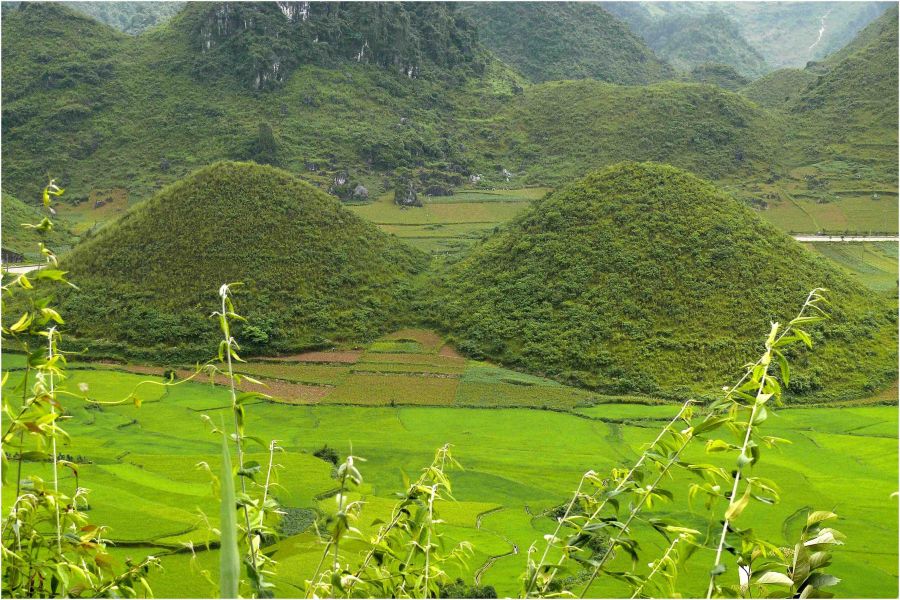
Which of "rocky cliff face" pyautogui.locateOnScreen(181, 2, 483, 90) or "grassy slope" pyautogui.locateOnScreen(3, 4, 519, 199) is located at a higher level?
"rocky cliff face" pyautogui.locateOnScreen(181, 2, 483, 90)

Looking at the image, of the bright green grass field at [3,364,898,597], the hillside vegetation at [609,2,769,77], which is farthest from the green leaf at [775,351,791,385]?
the hillside vegetation at [609,2,769,77]

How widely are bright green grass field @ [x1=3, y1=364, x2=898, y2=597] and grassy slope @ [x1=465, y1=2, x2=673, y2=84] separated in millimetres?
91803

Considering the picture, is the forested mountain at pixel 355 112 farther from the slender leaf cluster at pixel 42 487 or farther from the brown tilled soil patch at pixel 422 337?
the slender leaf cluster at pixel 42 487

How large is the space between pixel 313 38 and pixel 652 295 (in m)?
62.8

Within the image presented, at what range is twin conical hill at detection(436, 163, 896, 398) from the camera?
30.2 m

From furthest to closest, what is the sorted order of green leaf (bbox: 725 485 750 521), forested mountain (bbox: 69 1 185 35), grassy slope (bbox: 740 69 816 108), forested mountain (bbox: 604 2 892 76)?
forested mountain (bbox: 604 2 892 76)
forested mountain (bbox: 69 1 185 35)
grassy slope (bbox: 740 69 816 108)
green leaf (bbox: 725 485 750 521)

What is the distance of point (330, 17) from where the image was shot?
84.4 meters

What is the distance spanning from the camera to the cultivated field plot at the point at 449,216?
50.4 metres

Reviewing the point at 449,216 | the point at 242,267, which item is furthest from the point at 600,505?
the point at 449,216

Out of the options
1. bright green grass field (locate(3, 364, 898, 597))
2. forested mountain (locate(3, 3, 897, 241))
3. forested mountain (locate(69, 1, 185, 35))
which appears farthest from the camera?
forested mountain (locate(69, 1, 185, 35))

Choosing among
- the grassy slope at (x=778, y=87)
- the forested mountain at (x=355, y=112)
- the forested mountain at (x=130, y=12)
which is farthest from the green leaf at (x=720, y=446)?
the forested mountain at (x=130, y=12)

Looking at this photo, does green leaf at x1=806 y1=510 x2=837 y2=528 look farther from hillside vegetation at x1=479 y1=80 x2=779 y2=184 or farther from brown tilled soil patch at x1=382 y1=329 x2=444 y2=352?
hillside vegetation at x1=479 y1=80 x2=779 y2=184

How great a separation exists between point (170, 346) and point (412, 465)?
48.0 ft

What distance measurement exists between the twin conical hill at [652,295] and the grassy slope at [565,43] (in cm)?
7912
